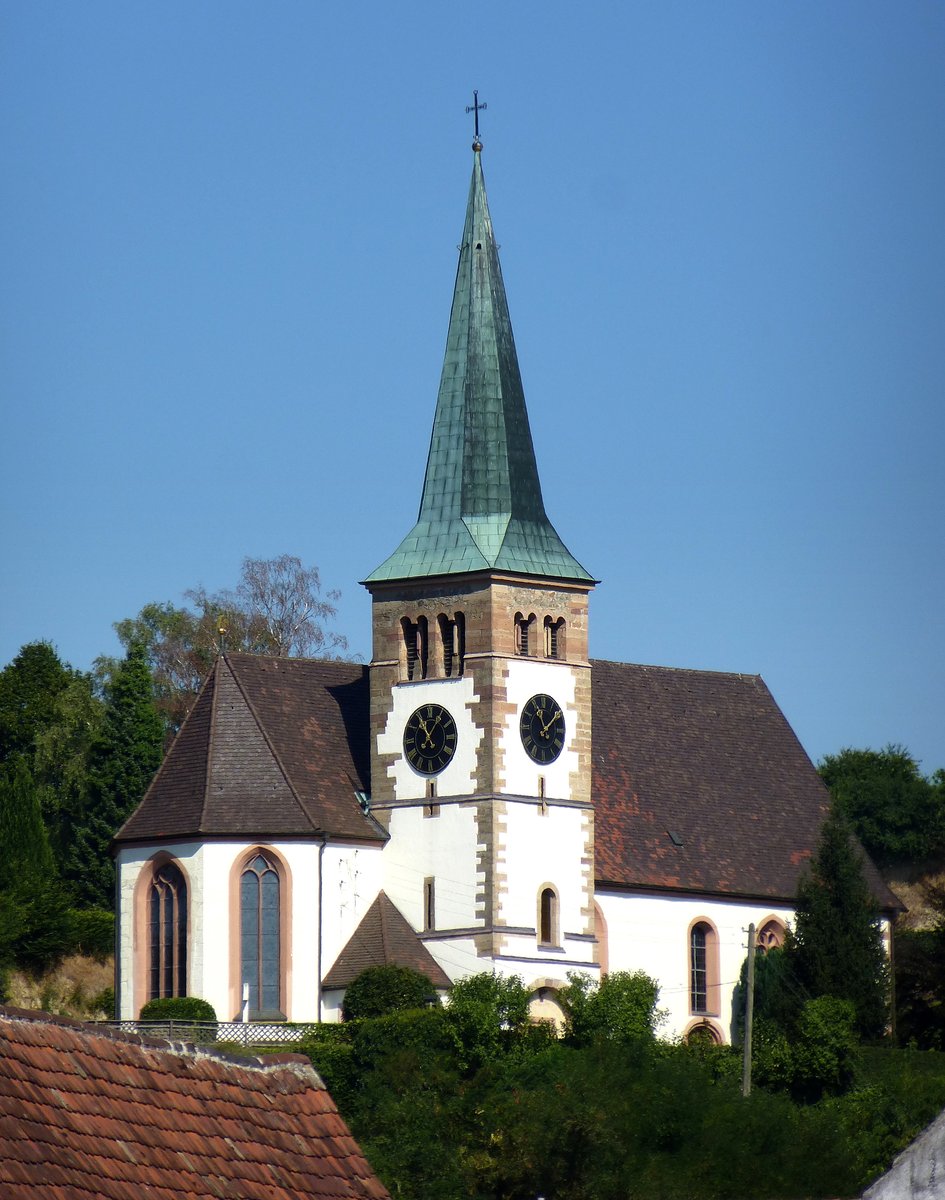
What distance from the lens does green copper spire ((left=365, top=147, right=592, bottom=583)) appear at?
226 feet

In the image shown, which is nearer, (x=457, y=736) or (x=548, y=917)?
(x=457, y=736)

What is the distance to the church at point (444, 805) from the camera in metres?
66.0

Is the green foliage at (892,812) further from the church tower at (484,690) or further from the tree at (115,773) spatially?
the church tower at (484,690)

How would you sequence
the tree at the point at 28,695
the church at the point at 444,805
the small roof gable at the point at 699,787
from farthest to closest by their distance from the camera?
1. the tree at the point at 28,695
2. the small roof gable at the point at 699,787
3. the church at the point at 444,805

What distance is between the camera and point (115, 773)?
8906cm

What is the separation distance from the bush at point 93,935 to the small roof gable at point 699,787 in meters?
14.1

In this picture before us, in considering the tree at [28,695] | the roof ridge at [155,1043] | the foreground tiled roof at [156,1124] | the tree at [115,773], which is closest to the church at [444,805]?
the tree at [115,773]

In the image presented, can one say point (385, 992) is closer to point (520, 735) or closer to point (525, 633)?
point (520, 735)

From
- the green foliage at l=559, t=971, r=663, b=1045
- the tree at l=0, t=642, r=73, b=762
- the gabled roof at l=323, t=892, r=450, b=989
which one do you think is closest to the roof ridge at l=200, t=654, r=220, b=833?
the gabled roof at l=323, t=892, r=450, b=989

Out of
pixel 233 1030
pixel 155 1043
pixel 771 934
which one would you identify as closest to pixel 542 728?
pixel 233 1030

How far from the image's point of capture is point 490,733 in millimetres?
66938

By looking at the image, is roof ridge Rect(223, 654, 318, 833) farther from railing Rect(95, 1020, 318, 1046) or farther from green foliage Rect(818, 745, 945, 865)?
green foliage Rect(818, 745, 945, 865)

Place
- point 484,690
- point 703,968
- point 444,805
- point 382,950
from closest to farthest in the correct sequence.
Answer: point 382,950
point 484,690
point 444,805
point 703,968

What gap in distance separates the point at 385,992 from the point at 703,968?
11.9 meters
